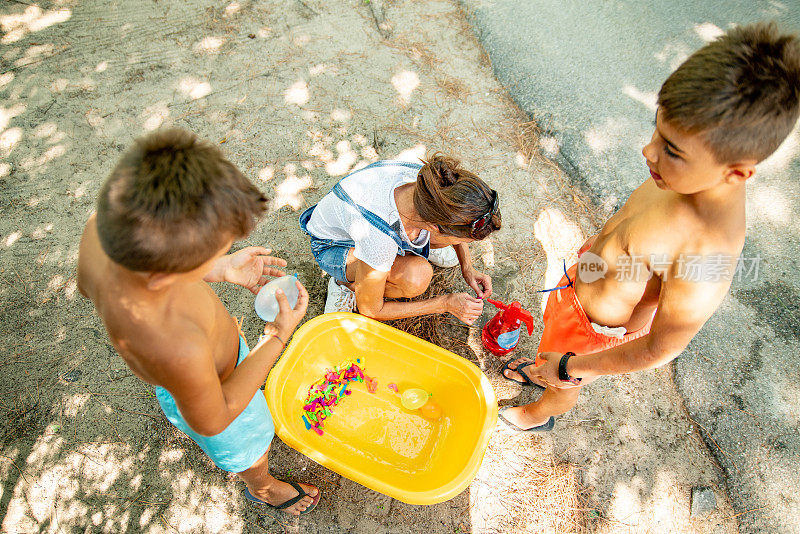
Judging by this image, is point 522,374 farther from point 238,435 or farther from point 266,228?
point 266,228

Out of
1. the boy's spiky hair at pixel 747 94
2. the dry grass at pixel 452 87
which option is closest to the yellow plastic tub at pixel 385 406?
the boy's spiky hair at pixel 747 94

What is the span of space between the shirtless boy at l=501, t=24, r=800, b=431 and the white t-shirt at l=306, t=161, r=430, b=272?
0.79 m

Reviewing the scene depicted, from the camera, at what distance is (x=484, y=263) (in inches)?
113

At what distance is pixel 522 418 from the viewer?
2328 mm

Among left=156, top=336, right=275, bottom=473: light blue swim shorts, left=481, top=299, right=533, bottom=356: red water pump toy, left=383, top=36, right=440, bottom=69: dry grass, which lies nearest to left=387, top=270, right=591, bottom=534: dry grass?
left=481, top=299, right=533, bottom=356: red water pump toy

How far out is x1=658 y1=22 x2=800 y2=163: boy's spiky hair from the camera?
1.17 metres

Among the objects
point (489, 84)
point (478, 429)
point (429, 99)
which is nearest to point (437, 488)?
point (478, 429)

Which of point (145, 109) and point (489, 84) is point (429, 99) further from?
point (145, 109)

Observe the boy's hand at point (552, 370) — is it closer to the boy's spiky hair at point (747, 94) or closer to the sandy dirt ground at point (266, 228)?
the sandy dirt ground at point (266, 228)

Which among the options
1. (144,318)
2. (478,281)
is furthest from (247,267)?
(478,281)

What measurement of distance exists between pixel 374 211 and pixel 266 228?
3.90 ft

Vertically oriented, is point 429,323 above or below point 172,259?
below

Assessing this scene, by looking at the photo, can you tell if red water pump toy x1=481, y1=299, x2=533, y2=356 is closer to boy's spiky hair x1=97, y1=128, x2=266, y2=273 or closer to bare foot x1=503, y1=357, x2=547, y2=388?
bare foot x1=503, y1=357, x2=547, y2=388

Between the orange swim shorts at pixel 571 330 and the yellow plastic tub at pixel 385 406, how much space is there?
364 millimetres
